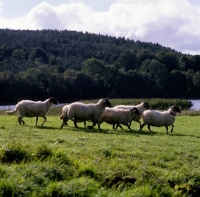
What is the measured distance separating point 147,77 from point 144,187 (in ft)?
366

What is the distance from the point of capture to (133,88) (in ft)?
366

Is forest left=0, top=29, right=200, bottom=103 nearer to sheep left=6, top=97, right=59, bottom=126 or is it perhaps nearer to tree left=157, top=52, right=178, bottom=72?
tree left=157, top=52, right=178, bottom=72

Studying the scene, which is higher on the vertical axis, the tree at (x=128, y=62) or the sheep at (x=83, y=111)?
the tree at (x=128, y=62)

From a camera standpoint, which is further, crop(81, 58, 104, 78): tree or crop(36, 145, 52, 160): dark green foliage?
crop(81, 58, 104, 78): tree

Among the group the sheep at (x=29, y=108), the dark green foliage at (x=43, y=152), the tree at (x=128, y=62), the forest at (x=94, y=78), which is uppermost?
the tree at (x=128, y=62)

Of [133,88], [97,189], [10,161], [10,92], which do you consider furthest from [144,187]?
[133,88]

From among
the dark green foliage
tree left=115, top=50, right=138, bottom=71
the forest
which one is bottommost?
the dark green foliage

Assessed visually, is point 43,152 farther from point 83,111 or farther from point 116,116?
point 116,116

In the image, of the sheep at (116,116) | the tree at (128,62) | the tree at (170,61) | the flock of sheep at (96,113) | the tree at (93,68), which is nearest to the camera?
the flock of sheep at (96,113)

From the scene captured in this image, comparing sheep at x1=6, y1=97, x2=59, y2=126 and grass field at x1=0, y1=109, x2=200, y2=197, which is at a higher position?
sheep at x1=6, y1=97, x2=59, y2=126

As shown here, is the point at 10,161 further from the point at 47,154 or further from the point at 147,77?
the point at 147,77

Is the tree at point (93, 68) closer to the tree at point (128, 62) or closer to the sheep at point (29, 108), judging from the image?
the tree at point (128, 62)

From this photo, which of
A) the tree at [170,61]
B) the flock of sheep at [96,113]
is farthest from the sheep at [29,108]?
the tree at [170,61]

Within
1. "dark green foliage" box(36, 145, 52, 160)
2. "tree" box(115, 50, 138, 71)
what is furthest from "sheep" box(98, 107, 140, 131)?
"tree" box(115, 50, 138, 71)
